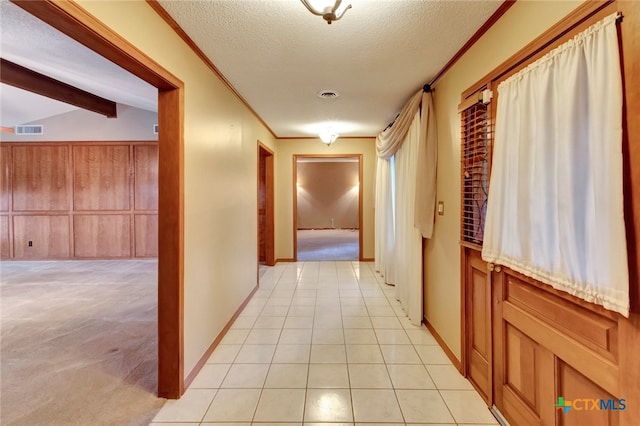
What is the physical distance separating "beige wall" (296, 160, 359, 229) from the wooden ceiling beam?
7.07 metres

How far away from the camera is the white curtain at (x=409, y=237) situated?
2.74 metres

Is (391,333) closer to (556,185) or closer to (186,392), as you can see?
(186,392)

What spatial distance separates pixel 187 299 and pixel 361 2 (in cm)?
216

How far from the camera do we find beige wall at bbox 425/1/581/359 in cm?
141

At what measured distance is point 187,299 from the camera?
1882 mm

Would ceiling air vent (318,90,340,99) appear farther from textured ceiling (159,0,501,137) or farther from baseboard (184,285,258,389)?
baseboard (184,285,258,389)

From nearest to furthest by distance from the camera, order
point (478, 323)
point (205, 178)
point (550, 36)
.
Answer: point (550, 36) → point (478, 323) → point (205, 178)

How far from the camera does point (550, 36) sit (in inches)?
46.8

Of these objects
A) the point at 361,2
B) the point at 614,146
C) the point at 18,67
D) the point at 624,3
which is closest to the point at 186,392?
the point at 614,146

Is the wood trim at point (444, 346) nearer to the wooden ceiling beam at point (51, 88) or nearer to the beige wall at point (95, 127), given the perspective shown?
the wooden ceiling beam at point (51, 88)

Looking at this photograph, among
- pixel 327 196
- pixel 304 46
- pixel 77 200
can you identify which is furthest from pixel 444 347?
pixel 327 196

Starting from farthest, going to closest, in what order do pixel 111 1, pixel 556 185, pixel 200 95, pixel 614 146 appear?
pixel 200 95 < pixel 111 1 < pixel 556 185 < pixel 614 146

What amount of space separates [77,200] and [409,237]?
251 inches

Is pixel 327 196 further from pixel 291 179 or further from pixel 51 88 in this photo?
pixel 51 88
